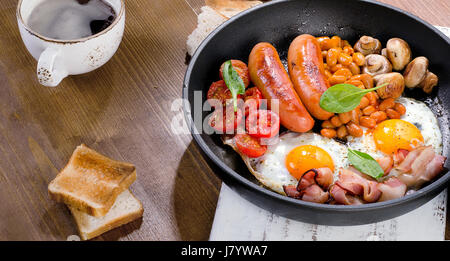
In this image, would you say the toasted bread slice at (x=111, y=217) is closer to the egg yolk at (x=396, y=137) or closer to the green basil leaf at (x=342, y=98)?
the green basil leaf at (x=342, y=98)

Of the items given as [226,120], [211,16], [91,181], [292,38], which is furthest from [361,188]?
[211,16]

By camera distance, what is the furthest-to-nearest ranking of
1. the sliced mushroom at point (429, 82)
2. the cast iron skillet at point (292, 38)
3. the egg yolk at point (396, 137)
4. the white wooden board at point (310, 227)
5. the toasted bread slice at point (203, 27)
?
1. the toasted bread slice at point (203, 27)
2. the sliced mushroom at point (429, 82)
3. the egg yolk at point (396, 137)
4. the white wooden board at point (310, 227)
5. the cast iron skillet at point (292, 38)

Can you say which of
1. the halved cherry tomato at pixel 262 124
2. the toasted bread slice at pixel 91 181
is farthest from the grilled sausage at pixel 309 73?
the toasted bread slice at pixel 91 181

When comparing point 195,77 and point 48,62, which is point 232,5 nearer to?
point 195,77

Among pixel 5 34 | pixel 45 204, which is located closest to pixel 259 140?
pixel 45 204

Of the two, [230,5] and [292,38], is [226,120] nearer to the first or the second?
[292,38]

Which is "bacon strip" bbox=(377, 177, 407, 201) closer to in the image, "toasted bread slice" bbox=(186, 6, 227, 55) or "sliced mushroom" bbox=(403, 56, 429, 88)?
"sliced mushroom" bbox=(403, 56, 429, 88)
